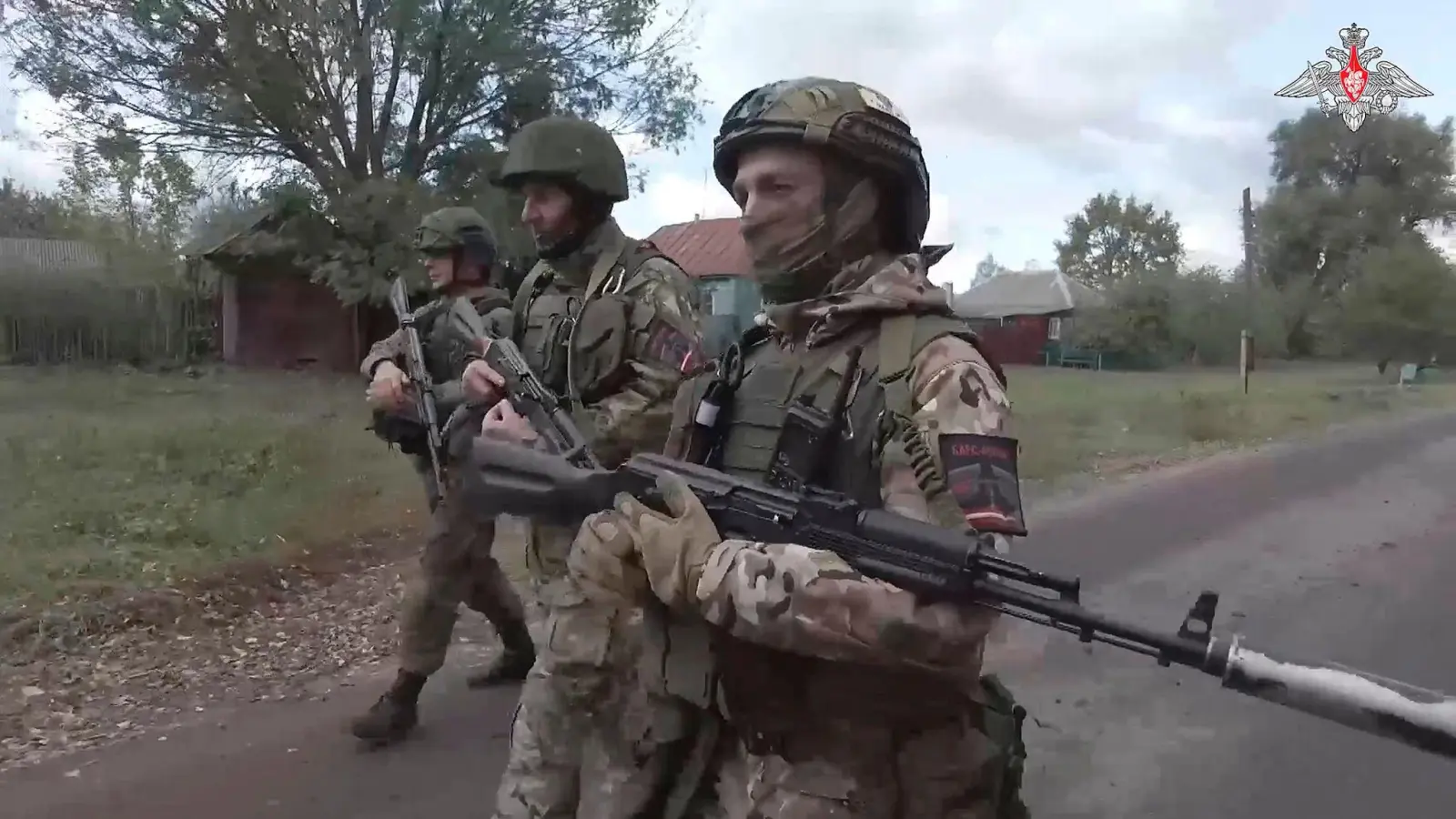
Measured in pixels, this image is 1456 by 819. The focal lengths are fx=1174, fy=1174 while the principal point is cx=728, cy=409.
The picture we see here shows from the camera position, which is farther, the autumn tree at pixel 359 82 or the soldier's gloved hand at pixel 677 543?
the autumn tree at pixel 359 82

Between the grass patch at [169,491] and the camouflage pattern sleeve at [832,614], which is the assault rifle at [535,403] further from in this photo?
the grass patch at [169,491]

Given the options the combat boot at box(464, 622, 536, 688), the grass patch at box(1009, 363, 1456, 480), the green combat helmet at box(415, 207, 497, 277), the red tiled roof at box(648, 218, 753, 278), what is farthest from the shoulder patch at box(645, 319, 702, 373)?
the red tiled roof at box(648, 218, 753, 278)

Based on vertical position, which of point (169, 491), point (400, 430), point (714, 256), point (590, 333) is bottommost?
point (169, 491)

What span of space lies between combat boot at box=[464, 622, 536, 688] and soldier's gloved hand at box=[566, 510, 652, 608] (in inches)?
116

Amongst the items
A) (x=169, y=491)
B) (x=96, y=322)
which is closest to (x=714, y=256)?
(x=96, y=322)

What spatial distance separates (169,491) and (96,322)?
12.2 metres

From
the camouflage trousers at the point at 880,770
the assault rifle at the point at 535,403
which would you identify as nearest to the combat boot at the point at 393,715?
the assault rifle at the point at 535,403

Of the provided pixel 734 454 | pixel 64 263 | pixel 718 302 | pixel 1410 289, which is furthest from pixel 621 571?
pixel 1410 289

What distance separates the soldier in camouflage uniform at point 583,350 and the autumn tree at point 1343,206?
138ft

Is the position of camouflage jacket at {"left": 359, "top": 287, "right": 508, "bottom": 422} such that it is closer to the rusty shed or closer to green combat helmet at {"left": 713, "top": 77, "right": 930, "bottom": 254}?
green combat helmet at {"left": 713, "top": 77, "right": 930, "bottom": 254}

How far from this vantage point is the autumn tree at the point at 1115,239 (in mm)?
64125

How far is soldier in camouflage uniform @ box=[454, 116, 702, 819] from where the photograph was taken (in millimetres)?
2662

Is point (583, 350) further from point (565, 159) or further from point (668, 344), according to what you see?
point (565, 159)

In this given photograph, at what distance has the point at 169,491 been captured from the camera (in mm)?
7621
